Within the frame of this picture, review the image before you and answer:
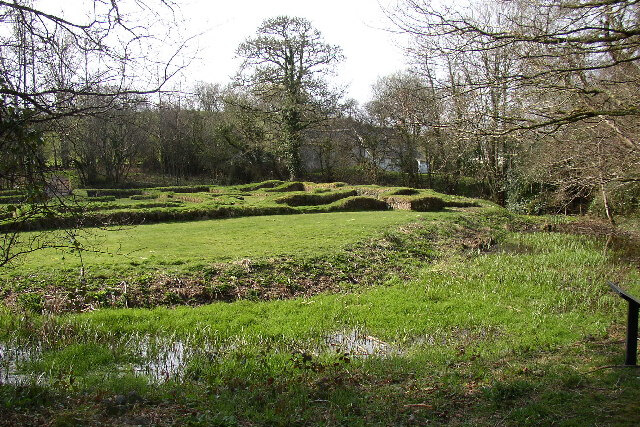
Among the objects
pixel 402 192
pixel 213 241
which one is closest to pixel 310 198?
pixel 402 192

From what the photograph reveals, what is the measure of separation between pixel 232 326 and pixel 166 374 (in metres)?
1.74

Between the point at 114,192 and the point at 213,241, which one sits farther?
the point at 114,192

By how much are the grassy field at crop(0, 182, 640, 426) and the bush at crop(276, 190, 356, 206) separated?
742cm

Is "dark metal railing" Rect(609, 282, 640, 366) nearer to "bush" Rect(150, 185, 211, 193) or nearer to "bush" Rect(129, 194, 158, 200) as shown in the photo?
"bush" Rect(129, 194, 158, 200)

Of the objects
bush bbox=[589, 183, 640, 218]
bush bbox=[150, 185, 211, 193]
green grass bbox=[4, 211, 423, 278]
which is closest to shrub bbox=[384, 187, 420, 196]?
green grass bbox=[4, 211, 423, 278]

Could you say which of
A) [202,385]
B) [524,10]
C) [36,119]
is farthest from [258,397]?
[524,10]

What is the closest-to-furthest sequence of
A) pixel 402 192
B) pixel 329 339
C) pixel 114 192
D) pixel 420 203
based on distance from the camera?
1. pixel 329 339
2. pixel 420 203
3. pixel 402 192
4. pixel 114 192

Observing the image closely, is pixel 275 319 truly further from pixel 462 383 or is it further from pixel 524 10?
pixel 524 10

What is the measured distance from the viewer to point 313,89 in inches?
1225

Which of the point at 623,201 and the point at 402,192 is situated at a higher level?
the point at 402,192

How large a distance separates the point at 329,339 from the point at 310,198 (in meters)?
14.7

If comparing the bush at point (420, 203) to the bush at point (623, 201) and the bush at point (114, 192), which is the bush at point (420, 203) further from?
the bush at point (114, 192)

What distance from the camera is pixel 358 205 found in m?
20.1

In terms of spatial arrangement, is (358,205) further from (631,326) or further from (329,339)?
(631,326)
